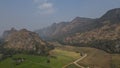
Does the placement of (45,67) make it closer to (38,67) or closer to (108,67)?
(38,67)

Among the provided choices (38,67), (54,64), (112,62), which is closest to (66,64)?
(54,64)

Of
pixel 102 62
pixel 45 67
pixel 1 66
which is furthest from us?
pixel 102 62

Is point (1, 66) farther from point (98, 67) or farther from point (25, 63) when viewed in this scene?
point (98, 67)

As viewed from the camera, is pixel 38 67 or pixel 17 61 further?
pixel 17 61

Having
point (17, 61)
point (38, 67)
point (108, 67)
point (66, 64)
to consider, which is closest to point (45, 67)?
point (38, 67)

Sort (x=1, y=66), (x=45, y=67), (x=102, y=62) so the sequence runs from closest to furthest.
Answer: (x=45, y=67), (x=1, y=66), (x=102, y=62)

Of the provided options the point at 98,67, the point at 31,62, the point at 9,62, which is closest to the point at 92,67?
the point at 98,67

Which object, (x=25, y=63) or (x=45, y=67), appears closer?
(x=45, y=67)

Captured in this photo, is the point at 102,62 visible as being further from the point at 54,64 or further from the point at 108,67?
the point at 54,64

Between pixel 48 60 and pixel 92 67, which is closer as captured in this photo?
pixel 92 67
